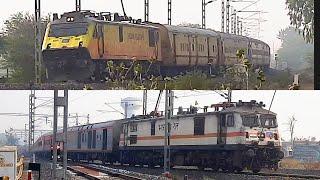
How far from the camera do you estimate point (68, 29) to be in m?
3.30

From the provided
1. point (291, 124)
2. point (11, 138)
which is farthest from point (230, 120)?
point (11, 138)

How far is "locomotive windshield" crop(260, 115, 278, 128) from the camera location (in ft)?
10.5

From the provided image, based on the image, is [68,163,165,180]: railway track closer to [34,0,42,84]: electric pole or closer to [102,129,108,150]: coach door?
Result: [102,129,108,150]: coach door

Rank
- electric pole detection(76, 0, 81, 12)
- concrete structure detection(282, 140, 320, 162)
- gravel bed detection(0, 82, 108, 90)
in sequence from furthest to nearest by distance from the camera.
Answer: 1. electric pole detection(76, 0, 81, 12)
2. gravel bed detection(0, 82, 108, 90)
3. concrete structure detection(282, 140, 320, 162)

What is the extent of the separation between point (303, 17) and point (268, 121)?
2.06 ft

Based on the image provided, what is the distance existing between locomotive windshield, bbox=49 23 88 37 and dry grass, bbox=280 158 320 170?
1288 mm

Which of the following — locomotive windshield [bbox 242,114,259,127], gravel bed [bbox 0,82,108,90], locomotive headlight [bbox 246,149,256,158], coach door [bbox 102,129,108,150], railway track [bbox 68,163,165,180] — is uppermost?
gravel bed [bbox 0,82,108,90]

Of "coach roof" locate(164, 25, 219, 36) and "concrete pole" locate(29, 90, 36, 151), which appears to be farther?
"coach roof" locate(164, 25, 219, 36)

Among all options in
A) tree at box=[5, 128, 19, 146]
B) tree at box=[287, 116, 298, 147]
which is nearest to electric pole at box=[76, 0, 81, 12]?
tree at box=[5, 128, 19, 146]

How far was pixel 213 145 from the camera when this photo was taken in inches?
129

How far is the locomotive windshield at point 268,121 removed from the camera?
10.5 ft

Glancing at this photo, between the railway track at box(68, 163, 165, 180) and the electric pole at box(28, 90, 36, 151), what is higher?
the electric pole at box(28, 90, 36, 151)

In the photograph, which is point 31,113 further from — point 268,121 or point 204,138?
point 268,121

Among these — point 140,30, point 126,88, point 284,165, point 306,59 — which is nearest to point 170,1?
point 140,30
